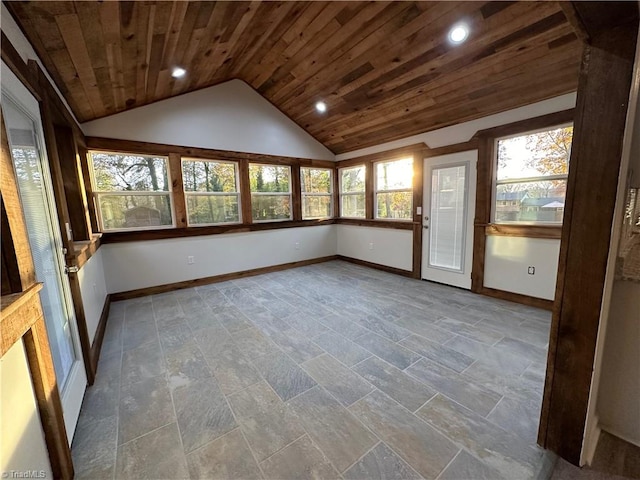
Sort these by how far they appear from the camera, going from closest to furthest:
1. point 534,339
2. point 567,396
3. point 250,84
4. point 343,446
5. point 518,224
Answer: point 567,396
point 343,446
point 534,339
point 518,224
point 250,84

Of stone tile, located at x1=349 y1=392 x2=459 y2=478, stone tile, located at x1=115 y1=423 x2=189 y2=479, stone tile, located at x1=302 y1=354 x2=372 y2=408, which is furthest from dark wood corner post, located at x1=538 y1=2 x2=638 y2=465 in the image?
stone tile, located at x1=115 y1=423 x2=189 y2=479

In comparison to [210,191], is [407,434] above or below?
below

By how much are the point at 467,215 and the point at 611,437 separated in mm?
2676

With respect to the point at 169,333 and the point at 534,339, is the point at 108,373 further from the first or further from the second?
the point at 534,339

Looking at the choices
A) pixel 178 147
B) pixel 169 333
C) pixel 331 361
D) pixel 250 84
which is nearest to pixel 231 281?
pixel 169 333

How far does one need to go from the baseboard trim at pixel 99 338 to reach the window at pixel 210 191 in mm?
1522

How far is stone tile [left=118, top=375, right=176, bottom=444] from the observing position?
1.57 m

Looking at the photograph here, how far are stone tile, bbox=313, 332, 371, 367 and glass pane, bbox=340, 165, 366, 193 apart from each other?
3393 millimetres

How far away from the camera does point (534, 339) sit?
2457 millimetres

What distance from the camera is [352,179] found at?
215 inches

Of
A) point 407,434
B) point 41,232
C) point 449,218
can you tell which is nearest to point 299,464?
point 407,434

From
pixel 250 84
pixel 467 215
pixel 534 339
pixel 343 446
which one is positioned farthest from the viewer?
pixel 250 84

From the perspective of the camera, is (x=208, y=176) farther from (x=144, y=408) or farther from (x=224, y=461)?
(x=224, y=461)

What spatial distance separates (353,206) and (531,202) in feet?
9.80
